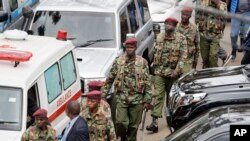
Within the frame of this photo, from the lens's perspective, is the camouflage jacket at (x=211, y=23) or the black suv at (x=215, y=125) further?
the camouflage jacket at (x=211, y=23)

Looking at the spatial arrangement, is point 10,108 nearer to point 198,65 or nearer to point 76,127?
point 76,127

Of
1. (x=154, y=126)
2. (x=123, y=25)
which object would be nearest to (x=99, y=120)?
(x=154, y=126)

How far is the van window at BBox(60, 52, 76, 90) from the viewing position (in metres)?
10.3

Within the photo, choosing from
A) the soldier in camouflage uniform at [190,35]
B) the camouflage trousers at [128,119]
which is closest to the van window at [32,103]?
the camouflage trousers at [128,119]

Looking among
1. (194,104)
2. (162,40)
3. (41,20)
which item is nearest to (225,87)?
(194,104)

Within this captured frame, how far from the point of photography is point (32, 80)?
920 centimetres

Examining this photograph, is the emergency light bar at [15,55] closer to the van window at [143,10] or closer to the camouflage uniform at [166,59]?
the camouflage uniform at [166,59]

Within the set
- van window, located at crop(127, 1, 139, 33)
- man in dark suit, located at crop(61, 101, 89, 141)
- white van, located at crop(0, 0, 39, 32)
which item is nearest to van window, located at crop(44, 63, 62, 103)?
man in dark suit, located at crop(61, 101, 89, 141)

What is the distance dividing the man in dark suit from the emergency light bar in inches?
32.8

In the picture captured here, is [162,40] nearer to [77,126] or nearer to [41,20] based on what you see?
[41,20]

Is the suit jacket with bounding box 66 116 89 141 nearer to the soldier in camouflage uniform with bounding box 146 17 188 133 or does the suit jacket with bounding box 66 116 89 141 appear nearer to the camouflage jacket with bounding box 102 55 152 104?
the camouflage jacket with bounding box 102 55 152 104

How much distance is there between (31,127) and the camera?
28.3 feet

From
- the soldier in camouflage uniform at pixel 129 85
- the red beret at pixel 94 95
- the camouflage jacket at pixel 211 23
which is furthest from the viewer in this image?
the camouflage jacket at pixel 211 23

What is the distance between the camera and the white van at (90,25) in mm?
12266
